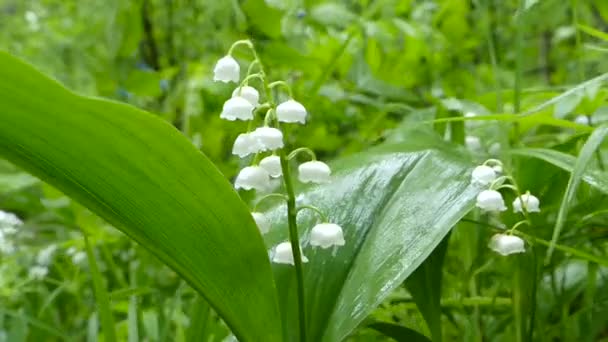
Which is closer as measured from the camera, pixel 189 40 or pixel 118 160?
pixel 118 160

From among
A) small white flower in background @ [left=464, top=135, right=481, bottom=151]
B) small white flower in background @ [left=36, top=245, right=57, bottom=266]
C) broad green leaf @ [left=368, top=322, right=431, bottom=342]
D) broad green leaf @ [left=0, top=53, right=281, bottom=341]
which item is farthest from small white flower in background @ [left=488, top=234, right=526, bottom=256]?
small white flower in background @ [left=36, top=245, right=57, bottom=266]

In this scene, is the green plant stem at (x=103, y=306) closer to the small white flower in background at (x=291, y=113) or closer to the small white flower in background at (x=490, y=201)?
the small white flower in background at (x=291, y=113)

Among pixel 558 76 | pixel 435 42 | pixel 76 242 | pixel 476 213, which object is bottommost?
pixel 476 213

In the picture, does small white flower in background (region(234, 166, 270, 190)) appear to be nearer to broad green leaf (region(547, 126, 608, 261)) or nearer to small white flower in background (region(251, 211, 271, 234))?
small white flower in background (region(251, 211, 271, 234))

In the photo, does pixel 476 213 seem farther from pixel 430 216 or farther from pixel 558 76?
pixel 558 76

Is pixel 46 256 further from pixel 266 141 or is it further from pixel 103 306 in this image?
pixel 266 141

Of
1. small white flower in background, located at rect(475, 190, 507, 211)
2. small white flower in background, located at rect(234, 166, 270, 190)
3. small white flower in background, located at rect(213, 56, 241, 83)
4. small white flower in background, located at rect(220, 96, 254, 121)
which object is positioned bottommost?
small white flower in background, located at rect(475, 190, 507, 211)

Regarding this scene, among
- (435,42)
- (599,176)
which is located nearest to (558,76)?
(435,42)
